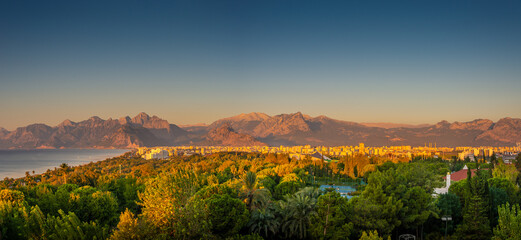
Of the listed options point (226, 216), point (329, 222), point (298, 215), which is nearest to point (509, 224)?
point (329, 222)

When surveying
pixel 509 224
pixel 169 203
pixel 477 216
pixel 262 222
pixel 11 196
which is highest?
pixel 169 203

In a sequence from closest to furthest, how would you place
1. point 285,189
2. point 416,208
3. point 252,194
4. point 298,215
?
point 298,215 < point 416,208 < point 252,194 < point 285,189

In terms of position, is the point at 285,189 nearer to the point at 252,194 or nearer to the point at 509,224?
the point at 252,194

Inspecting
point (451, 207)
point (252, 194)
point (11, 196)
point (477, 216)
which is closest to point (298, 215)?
point (252, 194)

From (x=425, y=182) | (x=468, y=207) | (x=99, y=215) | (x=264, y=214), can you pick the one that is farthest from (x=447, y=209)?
(x=99, y=215)

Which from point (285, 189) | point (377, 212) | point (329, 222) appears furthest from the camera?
point (285, 189)

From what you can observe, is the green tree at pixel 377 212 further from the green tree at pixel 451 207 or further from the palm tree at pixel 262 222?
the palm tree at pixel 262 222

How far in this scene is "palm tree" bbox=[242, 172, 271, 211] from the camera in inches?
1236

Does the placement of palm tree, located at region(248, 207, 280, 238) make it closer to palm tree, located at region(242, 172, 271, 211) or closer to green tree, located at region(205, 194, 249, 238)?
green tree, located at region(205, 194, 249, 238)

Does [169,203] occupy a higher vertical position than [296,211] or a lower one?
higher

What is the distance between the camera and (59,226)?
20.8 m

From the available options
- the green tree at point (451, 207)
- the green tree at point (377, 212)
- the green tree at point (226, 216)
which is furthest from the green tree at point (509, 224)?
the green tree at point (226, 216)

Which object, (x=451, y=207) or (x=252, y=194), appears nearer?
(x=252, y=194)

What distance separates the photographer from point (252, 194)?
3209 centimetres
